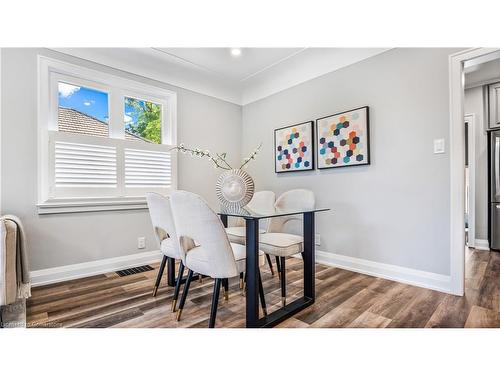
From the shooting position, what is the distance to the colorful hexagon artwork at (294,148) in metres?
3.12

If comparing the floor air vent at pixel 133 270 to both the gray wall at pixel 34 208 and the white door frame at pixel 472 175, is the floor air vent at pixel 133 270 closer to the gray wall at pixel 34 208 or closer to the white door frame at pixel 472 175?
the gray wall at pixel 34 208

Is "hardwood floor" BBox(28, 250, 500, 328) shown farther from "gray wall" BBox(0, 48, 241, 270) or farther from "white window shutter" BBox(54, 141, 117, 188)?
"white window shutter" BBox(54, 141, 117, 188)

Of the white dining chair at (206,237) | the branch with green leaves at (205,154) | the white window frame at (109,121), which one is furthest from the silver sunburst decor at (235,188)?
the white window frame at (109,121)

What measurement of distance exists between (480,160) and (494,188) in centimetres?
46

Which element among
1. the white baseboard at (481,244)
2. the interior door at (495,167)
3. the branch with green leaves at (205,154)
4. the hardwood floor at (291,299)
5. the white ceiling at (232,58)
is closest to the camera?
the hardwood floor at (291,299)

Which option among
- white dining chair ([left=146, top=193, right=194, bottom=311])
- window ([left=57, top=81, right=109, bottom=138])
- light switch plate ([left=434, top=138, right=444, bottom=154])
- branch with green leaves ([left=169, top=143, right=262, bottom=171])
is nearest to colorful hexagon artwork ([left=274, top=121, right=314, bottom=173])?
branch with green leaves ([left=169, top=143, right=262, bottom=171])

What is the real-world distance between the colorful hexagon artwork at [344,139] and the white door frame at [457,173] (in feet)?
2.32

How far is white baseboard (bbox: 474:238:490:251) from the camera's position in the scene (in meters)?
3.59

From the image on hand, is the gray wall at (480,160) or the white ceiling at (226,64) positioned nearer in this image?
the white ceiling at (226,64)

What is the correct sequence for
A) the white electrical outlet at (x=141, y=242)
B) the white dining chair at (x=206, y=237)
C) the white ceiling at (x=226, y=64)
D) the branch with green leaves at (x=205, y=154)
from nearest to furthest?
the white dining chair at (x=206, y=237) < the branch with green leaves at (x=205, y=154) < the white ceiling at (x=226, y=64) < the white electrical outlet at (x=141, y=242)

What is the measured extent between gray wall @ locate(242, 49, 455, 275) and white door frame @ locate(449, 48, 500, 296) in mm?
46

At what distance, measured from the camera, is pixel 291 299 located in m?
2.02
